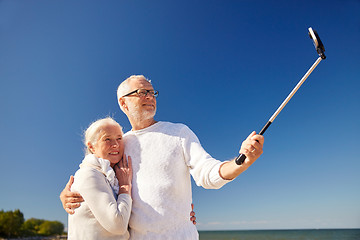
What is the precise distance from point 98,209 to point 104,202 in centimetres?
7

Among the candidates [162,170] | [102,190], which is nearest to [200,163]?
[162,170]

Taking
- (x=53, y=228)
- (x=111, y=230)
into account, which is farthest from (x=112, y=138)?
(x=53, y=228)

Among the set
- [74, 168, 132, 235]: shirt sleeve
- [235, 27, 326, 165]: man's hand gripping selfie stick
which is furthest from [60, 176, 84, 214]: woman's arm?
[235, 27, 326, 165]: man's hand gripping selfie stick

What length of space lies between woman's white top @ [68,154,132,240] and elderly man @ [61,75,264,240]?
0.59ft

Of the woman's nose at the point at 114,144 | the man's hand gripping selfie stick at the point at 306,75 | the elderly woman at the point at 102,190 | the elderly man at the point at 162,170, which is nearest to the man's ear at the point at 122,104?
the elderly man at the point at 162,170

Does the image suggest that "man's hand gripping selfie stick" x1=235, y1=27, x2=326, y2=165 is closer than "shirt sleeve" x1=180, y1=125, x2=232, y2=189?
Yes

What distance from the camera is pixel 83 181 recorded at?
241cm

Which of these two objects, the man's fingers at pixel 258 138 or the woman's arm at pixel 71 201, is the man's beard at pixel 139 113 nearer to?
the woman's arm at pixel 71 201

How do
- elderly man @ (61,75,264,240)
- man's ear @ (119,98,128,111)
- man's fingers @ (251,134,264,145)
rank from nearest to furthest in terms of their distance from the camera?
man's fingers @ (251,134,264,145) < elderly man @ (61,75,264,240) < man's ear @ (119,98,128,111)

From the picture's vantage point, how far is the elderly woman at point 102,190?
7.52 feet

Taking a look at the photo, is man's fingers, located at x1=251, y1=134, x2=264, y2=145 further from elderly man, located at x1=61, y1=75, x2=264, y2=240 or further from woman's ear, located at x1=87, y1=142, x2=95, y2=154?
woman's ear, located at x1=87, y1=142, x2=95, y2=154

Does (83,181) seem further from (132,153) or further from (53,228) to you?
(53,228)

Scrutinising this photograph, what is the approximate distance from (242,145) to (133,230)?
1.25 metres

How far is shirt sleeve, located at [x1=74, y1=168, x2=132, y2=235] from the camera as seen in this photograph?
2264 millimetres
